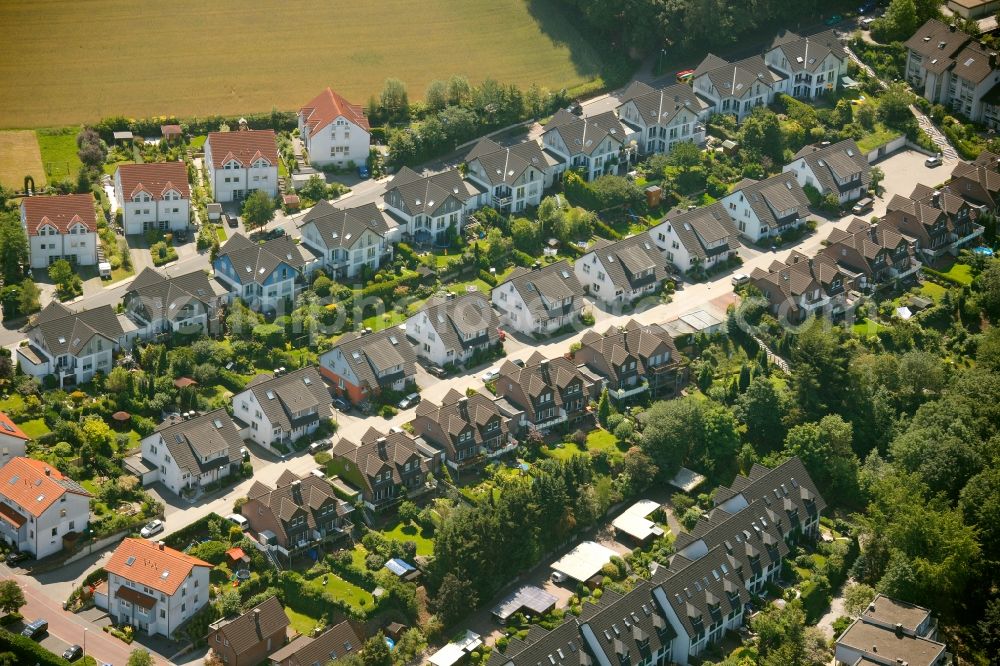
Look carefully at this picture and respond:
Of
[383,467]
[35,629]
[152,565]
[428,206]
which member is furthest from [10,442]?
[428,206]

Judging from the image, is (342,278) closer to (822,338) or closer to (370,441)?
(370,441)

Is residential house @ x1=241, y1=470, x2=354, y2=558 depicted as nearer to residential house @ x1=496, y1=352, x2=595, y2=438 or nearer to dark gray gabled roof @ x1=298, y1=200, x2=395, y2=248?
residential house @ x1=496, y1=352, x2=595, y2=438

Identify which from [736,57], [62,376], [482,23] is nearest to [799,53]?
[736,57]

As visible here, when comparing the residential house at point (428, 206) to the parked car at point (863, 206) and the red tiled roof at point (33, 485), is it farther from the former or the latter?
the red tiled roof at point (33, 485)

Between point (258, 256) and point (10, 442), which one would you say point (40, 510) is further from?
point (258, 256)

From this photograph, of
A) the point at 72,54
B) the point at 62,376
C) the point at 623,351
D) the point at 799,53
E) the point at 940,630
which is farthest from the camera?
the point at 799,53

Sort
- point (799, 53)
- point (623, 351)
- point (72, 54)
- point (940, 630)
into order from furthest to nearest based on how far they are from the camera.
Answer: point (799, 53) → point (72, 54) → point (623, 351) → point (940, 630)

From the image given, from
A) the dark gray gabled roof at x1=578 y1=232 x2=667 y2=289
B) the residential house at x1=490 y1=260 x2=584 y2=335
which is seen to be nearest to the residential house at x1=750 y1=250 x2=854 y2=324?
the dark gray gabled roof at x1=578 y1=232 x2=667 y2=289
